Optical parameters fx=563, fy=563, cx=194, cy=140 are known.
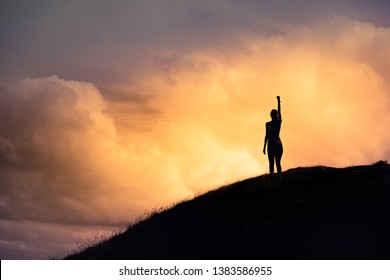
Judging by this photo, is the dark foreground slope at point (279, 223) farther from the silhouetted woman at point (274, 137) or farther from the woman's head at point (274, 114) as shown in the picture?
the woman's head at point (274, 114)

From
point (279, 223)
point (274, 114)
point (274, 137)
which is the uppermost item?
point (274, 114)

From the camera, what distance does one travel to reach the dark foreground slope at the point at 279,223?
20.7 m

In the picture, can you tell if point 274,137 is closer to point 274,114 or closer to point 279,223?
point 274,114

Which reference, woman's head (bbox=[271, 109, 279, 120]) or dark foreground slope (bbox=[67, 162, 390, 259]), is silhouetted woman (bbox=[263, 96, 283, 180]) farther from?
dark foreground slope (bbox=[67, 162, 390, 259])

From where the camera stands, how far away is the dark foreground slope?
A: 2073 centimetres

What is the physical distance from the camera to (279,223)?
74.6 feet

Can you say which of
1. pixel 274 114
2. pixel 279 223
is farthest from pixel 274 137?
pixel 279 223

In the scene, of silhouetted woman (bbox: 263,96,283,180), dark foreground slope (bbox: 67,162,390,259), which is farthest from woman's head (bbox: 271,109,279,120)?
dark foreground slope (bbox: 67,162,390,259)

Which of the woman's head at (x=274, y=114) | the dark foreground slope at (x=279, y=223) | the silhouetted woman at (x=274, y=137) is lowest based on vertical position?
the dark foreground slope at (x=279, y=223)

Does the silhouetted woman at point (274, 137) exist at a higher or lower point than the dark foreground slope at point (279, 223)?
higher

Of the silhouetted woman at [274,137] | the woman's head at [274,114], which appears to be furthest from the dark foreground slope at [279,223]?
the woman's head at [274,114]
